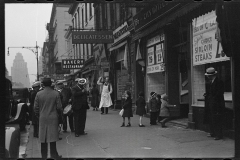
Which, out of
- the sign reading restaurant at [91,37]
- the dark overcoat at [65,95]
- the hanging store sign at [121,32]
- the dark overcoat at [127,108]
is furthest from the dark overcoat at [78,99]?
the sign reading restaurant at [91,37]

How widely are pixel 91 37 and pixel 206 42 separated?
9.91m

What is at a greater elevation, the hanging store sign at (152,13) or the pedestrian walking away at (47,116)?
the hanging store sign at (152,13)

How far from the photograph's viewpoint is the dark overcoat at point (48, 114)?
6.90 m

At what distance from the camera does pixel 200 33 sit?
10352 mm

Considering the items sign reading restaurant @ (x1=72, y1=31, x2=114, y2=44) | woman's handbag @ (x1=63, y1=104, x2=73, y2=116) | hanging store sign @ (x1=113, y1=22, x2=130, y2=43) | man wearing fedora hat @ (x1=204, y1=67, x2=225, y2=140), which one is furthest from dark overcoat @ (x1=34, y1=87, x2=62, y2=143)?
sign reading restaurant @ (x1=72, y1=31, x2=114, y2=44)

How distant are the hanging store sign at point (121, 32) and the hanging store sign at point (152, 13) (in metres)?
2.17

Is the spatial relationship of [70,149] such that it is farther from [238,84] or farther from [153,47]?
[153,47]

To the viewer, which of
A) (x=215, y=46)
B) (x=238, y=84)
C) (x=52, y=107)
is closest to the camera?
(x=238, y=84)

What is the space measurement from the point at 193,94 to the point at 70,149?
440cm

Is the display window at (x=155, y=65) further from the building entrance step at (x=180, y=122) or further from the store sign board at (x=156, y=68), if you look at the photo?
the building entrance step at (x=180, y=122)

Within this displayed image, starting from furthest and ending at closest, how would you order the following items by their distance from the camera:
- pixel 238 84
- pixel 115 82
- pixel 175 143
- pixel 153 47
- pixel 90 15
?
pixel 90 15 → pixel 115 82 → pixel 153 47 → pixel 175 143 → pixel 238 84

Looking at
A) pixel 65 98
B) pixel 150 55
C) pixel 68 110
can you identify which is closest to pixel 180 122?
pixel 68 110

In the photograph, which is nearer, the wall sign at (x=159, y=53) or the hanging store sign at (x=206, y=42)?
the hanging store sign at (x=206, y=42)

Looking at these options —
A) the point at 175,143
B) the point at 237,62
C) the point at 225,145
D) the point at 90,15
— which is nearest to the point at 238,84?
the point at 237,62
